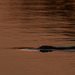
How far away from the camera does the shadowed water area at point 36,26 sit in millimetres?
7359

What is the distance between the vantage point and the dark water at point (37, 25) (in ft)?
25.2

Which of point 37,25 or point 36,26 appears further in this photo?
point 37,25

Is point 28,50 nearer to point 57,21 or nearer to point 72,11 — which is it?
point 57,21

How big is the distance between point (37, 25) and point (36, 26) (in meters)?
0.18

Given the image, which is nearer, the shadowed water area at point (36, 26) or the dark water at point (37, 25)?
the shadowed water area at point (36, 26)

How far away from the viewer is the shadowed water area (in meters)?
7.36

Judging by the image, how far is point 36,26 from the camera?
9.61 meters

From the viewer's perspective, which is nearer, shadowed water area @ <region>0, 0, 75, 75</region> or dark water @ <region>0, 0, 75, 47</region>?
shadowed water area @ <region>0, 0, 75, 75</region>

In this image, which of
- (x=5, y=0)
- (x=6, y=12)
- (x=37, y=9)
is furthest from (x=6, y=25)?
(x=5, y=0)

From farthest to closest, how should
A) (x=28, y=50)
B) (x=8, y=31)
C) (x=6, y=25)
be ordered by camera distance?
(x=6, y=25)
(x=8, y=31)
(x=28, y=50)

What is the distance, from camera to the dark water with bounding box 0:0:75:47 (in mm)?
7674

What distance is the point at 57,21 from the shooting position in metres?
10.5

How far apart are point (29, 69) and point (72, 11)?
7299mm

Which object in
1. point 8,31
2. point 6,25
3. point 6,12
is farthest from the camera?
point 6,12
